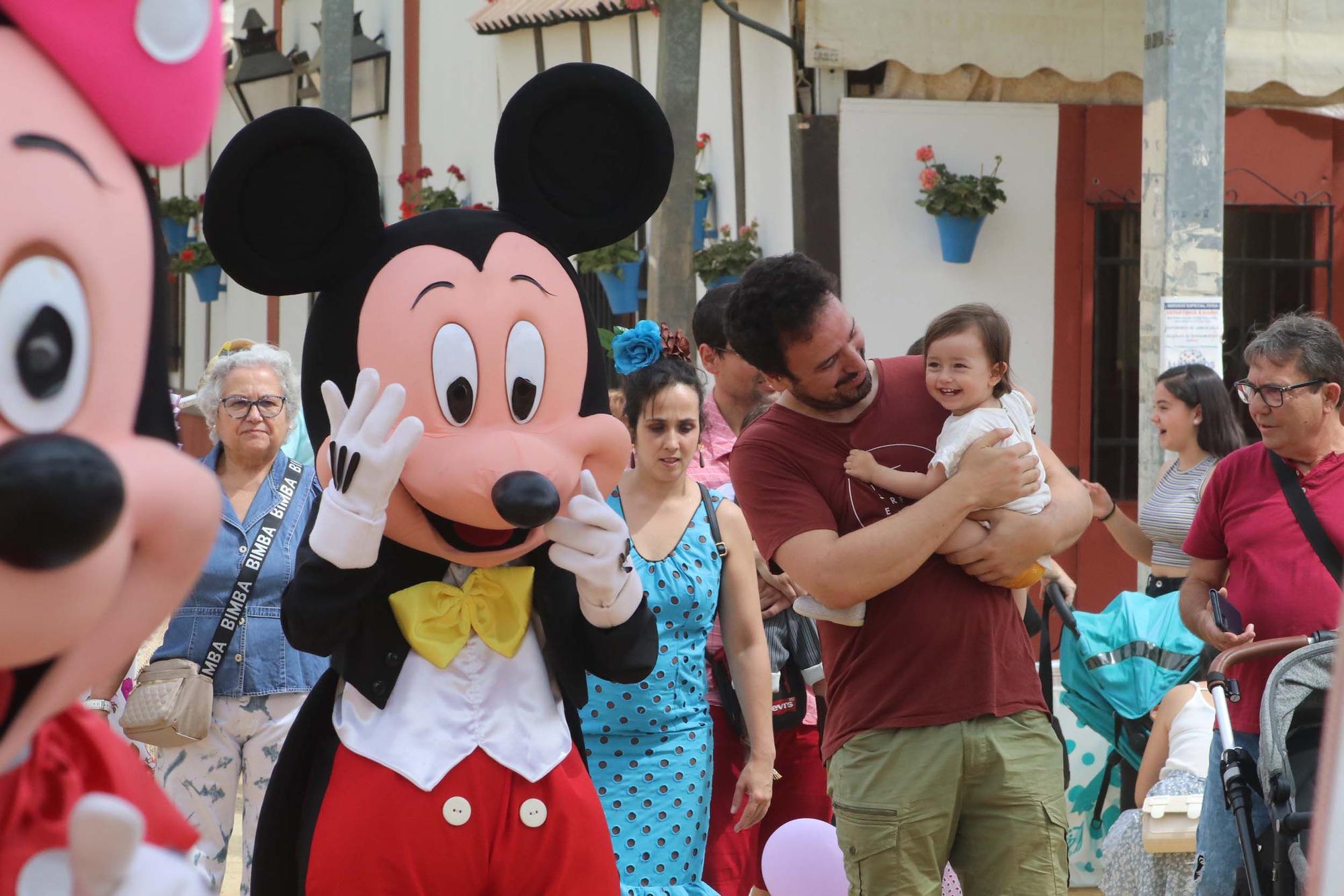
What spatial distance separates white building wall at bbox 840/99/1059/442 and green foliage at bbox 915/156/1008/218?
187 mm

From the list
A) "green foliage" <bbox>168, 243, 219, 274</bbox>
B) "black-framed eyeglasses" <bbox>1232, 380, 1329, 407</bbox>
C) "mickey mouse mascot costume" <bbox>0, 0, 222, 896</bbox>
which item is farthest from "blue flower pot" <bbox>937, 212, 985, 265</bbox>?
"green foliage" <bbox>168, 243, 219, 274</bbox>

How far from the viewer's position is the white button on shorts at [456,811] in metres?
2.75

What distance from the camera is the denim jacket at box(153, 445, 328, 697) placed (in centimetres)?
445

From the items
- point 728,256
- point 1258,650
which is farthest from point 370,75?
point 1258,650

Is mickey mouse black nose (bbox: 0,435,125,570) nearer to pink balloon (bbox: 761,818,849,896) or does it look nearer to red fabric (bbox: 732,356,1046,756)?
red fabric (bbox: 732,356,1046,756)

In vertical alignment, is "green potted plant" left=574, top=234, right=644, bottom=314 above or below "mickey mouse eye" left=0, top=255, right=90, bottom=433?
above

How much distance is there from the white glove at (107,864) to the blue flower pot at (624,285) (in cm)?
823

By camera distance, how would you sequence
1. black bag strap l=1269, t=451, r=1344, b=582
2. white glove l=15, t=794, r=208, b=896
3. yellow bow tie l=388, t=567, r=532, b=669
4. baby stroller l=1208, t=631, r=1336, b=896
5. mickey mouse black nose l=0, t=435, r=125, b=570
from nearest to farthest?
mickey mouse black nose l=0, t=435, r=125, b=570, white glove l=15, t=794, r=208, b=896, yellow bow tie l=388, t=567, r=532, b=669, baby stroller l=1208, t=631, r=1336, b=896, black bag strap l=1269, t=451, r=1344, b=582

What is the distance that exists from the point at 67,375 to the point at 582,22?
30.1 feet

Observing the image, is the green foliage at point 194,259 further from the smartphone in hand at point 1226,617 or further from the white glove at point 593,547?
the white glove at point 593,547

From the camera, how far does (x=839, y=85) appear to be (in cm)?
805

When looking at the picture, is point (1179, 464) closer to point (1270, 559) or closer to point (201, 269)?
point (1270, 559)

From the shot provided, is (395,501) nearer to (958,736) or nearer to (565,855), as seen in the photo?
(565,855)

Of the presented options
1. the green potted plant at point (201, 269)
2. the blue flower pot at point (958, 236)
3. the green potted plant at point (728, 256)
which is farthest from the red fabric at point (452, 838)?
the green potted plant at point (201, 269)
